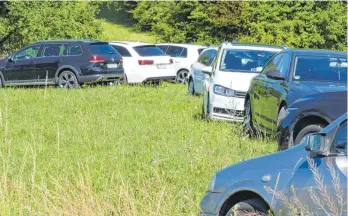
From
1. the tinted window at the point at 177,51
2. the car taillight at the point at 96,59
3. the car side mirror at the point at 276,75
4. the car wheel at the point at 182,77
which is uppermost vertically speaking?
the car side mirror at the point at 276,75

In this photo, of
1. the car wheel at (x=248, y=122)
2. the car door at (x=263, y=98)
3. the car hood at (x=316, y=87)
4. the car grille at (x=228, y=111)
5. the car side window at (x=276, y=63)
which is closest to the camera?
the car hood at (x=316, y=87)

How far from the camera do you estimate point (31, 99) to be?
1723 centimetres

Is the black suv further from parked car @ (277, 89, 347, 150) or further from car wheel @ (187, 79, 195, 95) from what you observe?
parked car @ (277, 89, 347, 150)

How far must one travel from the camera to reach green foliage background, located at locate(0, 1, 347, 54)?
39312mm

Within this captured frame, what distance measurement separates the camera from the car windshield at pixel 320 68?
33.9 feet

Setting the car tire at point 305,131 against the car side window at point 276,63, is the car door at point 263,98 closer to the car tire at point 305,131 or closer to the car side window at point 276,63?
the car side window at point 276,63

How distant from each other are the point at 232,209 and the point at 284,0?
3889cm

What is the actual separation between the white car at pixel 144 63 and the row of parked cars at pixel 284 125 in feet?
27.5

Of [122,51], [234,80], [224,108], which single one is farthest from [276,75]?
[122,51]

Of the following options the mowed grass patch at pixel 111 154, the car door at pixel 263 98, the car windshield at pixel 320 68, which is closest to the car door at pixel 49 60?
the mowed grass patch at pixel 111 154

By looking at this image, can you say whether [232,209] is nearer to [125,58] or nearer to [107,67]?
[107,67]

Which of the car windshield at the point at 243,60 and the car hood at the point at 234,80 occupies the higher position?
the car windshield at the point at 243,60

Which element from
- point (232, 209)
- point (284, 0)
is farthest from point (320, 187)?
point (284, 0)

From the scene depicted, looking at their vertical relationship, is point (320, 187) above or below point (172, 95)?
above
